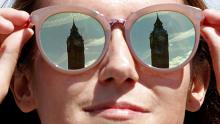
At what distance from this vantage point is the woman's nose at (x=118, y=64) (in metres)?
2.53

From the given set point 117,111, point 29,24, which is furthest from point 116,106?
point 29,24

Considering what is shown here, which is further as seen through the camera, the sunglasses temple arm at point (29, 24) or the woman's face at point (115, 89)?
the sunglasses temple arm at point (29, 24)

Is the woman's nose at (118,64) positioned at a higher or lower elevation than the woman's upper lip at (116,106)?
higher

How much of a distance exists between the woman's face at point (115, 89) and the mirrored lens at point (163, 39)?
6 centimetres

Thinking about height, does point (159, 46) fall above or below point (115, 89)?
above

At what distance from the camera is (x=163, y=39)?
261 centimetres

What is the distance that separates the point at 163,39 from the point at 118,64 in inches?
10.2

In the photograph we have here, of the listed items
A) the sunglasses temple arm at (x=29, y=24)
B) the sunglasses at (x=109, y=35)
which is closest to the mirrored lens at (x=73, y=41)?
the sunglasses at (x=109, y=35)

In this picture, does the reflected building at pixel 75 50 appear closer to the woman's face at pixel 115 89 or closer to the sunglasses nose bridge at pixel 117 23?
the woman's face at pixel 115 89

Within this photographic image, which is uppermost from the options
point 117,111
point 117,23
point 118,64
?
point 117,23

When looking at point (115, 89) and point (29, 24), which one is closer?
point (115, 89)

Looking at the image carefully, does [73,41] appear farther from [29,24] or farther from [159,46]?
[159,46]

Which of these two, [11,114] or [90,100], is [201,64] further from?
[11,114]

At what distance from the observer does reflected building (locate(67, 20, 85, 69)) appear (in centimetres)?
257
